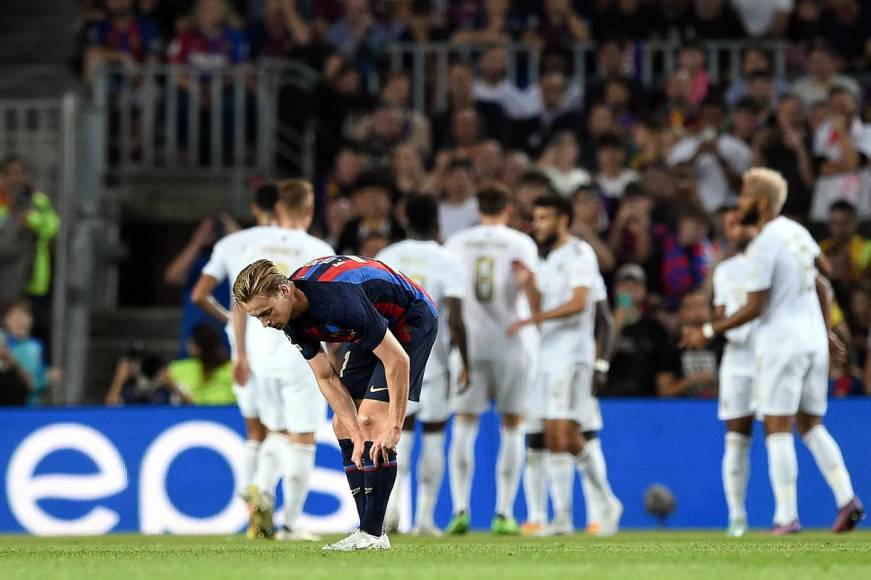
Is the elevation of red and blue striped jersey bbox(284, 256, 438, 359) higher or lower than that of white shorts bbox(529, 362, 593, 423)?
higher

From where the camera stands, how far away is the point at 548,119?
18.8 m

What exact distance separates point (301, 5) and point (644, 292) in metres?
7.71

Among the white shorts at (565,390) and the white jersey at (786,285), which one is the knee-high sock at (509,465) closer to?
the white shorts at (565,390)

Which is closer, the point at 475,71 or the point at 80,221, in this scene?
the point at 80,221

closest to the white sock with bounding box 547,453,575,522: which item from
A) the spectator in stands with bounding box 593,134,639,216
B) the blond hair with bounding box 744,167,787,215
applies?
the blond hair with bounding box 744,167,787,215

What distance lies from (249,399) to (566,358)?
7.98ft

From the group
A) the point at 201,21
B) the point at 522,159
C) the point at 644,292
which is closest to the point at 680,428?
the point at 644,292

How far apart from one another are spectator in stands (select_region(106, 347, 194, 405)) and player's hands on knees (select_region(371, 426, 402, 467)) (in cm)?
681

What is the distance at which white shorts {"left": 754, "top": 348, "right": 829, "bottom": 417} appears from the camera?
38.8 ft

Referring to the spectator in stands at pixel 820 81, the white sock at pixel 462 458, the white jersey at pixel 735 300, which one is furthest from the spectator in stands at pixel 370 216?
the spectator in stands at pixel 820 81

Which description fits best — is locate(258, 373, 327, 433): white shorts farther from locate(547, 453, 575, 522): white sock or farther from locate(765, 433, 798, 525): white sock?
locate(765, 433, 798, 525): white sock

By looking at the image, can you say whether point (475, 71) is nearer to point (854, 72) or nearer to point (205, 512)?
point (854, 72)

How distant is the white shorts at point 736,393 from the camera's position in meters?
12.7

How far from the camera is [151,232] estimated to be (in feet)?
63.8
